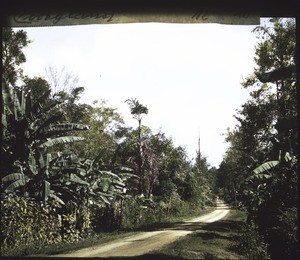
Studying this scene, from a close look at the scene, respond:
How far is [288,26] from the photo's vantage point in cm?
2039

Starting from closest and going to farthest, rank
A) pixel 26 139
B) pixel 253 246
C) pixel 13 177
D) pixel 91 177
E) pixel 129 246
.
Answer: pixel 13 177, pixel 253 246, pixel 26 139, pixel 129 246, pixel 91 177

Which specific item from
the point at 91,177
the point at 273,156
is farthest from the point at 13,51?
the point at 273,156

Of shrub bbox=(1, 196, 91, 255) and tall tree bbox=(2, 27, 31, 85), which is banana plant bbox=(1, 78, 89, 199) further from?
tall tree bbox=(2, 27, 31, 85)

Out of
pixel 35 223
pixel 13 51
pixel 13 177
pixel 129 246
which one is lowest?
pixel 129 246

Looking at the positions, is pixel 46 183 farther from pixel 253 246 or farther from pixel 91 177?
pixel 253 246

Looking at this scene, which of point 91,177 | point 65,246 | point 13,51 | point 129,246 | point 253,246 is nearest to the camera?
point 253,246

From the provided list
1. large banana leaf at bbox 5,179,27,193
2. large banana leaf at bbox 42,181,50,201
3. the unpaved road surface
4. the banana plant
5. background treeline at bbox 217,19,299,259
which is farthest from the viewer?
the banana plant

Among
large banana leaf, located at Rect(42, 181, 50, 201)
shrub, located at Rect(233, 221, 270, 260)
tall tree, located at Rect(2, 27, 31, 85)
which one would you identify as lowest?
shrub, located at Rect(233, 221, 270, 260)

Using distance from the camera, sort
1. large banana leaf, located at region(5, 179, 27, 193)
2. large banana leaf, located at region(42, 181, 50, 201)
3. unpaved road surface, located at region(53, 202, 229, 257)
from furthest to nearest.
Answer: large banana leaf, located at region(42, 181, 50, 201) < unpaved road surface, located at region(53, 202, 229, 257) < large banana leaf, located at region(5, 179, 27, 193)

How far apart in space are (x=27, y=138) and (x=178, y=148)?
24.8 metres

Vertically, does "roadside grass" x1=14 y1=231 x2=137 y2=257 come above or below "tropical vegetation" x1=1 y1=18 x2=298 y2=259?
below

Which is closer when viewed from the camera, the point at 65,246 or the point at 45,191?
the point at 45,191

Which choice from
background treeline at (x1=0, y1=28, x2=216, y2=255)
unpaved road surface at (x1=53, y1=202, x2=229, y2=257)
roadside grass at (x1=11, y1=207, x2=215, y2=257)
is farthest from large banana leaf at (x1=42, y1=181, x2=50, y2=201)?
unpaved road surface at (x1=53, y1=202, x2=229, y2=257)

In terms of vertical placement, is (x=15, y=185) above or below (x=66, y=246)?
above
